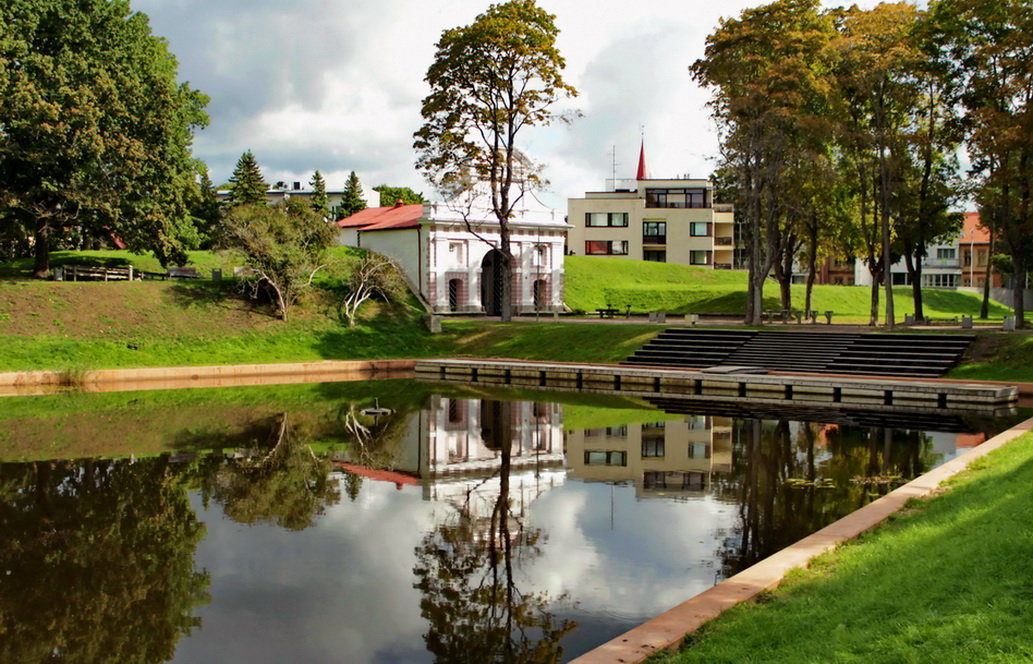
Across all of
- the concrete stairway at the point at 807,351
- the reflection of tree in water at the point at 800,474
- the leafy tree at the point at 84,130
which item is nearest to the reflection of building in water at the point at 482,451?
the reflection of tree in water at the point at 800,474

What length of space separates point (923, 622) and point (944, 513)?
435cm

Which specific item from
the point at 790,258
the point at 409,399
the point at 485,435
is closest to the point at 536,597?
the point at 485,435

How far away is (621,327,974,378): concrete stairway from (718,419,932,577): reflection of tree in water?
8.89m

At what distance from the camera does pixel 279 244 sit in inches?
1682

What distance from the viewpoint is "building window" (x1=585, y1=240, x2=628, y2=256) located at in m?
80.6

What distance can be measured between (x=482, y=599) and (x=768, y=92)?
101 ft

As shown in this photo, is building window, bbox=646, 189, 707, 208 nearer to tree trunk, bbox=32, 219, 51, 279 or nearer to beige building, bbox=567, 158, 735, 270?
beige building, bbox=567, 158, 735, 270

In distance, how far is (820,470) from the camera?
1622 cm

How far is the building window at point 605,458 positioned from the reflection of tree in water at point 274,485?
5.06 metres

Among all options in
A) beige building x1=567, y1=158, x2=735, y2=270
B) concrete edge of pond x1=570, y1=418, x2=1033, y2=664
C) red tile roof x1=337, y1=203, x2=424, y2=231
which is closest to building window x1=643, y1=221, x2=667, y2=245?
beige building x1=567, y1=158, x2=735, y2=270

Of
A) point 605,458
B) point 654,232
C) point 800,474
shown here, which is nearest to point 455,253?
point 654,232

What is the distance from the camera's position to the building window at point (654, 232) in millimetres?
80625

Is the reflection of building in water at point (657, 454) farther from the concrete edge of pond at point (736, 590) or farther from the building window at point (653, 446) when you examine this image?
the concrete edge of pond at point (736, 590)

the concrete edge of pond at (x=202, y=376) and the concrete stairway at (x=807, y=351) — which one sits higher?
the concrete stairway at (x=807, y=351)
